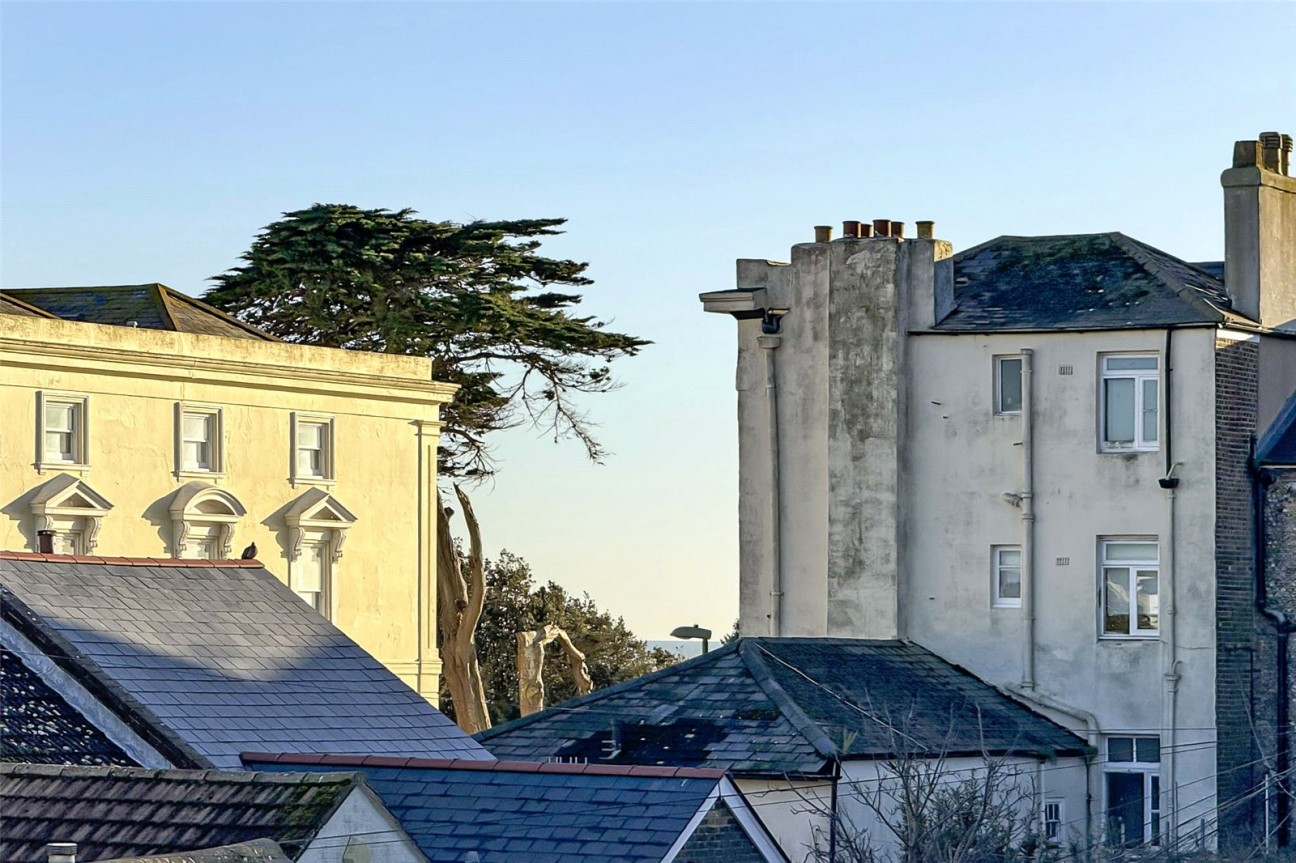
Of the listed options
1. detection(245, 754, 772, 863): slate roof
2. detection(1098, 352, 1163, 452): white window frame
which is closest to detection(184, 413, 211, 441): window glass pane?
detection(1098, 352, 1163, 452): white window frame

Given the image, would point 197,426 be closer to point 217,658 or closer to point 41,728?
point 217,658

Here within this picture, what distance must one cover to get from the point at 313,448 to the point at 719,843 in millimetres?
33404

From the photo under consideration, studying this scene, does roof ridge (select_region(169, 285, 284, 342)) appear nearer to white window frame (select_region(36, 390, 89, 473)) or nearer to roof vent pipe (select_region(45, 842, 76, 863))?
white window frame (select_region(36, 390, 89, 473))

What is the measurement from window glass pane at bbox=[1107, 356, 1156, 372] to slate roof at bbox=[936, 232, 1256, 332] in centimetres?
58

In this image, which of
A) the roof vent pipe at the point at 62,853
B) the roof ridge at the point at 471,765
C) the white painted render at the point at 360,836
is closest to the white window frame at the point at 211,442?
the roof ridge at the point at 471,765

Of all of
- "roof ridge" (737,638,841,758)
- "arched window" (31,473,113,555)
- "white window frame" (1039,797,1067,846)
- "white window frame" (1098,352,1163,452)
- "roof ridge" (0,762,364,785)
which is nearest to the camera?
"roof ridge" (0,762,364,785)

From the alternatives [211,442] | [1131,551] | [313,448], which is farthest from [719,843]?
[313,448]

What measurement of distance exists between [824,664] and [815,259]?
284 inches

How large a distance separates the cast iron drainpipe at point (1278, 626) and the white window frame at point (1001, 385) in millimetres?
3422

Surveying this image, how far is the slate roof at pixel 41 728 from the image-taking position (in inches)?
Answer: 857

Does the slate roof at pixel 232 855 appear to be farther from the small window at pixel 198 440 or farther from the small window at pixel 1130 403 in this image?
the small window at pixel 198 440

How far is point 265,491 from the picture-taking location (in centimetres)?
5194

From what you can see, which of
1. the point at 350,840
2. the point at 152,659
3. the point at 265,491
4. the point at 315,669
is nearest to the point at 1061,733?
the point at 315,669

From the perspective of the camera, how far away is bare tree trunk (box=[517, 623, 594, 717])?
200 ft
